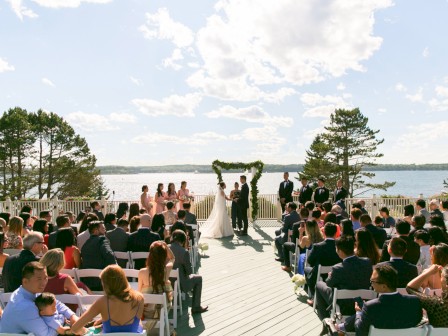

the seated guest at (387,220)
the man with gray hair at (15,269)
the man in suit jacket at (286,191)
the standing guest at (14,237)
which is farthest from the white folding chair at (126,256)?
the man in suit jacket at (286,191)

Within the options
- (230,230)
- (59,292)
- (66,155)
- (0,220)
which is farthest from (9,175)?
(59,292)

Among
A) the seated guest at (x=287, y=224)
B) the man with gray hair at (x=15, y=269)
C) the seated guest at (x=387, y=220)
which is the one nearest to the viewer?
the man with gray hair at (x=15, y=269)

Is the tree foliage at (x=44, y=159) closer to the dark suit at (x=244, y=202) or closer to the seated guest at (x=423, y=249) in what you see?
the dark suit at (x=244, y=202)

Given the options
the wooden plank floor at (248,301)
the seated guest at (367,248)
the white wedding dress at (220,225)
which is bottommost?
the wooden plank floor at (248,301)

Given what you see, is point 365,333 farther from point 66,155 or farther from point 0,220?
point 66,155

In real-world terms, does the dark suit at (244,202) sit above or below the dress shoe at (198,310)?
above

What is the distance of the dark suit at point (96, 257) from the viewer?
5137mm

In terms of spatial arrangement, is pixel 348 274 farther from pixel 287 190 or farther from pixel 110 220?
pixel 287 190

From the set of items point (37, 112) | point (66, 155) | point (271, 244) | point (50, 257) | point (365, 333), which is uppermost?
point (37, 112)

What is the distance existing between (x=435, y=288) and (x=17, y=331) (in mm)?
4358

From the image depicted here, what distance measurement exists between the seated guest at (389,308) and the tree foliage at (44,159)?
34191 mm

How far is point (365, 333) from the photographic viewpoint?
337 centimetres

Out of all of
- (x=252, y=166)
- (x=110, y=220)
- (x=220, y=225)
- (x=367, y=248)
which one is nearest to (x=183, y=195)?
(x=220, y=225)

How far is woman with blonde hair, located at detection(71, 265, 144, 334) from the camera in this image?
313cm
